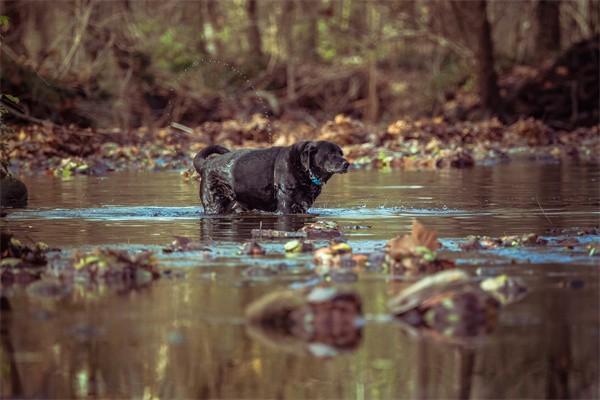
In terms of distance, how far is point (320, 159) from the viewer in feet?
46.3

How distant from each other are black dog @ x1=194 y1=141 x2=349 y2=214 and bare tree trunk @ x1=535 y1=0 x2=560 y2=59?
23487 millimetres

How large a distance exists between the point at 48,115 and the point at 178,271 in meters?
18.0

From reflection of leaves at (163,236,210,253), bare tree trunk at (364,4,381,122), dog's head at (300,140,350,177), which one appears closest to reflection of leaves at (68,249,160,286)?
reflection of leaves at (163,236,210,253)

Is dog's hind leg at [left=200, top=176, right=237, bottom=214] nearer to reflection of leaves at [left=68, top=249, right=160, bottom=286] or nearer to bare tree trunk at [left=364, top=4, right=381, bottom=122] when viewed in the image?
reflection of leaves at [left=68, top=249, right=160, bottom=286]

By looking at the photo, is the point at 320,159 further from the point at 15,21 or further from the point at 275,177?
the point at 15,21

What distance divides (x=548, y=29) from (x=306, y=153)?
24042 millimetres

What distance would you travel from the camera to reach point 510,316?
7.19 metres

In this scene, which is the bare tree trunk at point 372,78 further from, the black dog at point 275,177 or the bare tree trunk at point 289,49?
the black dog at point 275,177

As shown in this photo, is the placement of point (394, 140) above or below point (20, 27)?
below

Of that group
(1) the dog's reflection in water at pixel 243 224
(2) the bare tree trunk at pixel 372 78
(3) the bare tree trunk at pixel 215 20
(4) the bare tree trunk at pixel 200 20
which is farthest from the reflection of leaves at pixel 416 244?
(3) the bare tree trunk at pixel 215 20

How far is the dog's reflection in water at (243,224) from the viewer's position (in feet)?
38.4

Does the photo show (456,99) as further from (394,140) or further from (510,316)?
(510,316)

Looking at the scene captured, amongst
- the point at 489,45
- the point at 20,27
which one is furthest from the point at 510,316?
the point at 20,27

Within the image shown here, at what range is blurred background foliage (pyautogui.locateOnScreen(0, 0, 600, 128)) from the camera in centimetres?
3041
